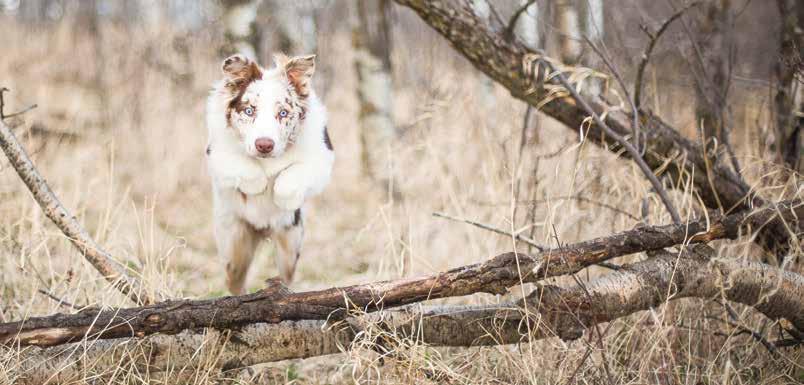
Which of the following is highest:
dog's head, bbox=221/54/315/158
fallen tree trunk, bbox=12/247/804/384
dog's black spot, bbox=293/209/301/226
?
dog's head, bbox=221/54/315/158

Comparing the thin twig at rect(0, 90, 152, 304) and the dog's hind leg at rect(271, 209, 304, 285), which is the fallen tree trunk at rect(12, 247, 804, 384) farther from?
the dog's hind leg at rect(271, 209, 304, 285)

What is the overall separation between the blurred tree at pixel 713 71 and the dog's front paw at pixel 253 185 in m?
2.46

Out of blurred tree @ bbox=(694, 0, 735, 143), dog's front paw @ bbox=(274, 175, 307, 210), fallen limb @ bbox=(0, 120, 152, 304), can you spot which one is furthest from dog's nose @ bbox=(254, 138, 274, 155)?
blurred tree @ bbox=(694, 0, 735, 143)

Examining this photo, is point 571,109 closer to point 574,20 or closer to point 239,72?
point 239,72

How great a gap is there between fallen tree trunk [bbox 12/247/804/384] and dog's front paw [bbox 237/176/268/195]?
0.53 meters

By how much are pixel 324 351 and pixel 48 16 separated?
1146 cm

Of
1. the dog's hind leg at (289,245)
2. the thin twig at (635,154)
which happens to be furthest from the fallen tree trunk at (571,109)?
the dog's hind leg at (289,245)

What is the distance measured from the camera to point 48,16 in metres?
12.0

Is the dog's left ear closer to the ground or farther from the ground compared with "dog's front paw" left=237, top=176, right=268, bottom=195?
farther from the ground

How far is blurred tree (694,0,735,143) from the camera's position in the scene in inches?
156

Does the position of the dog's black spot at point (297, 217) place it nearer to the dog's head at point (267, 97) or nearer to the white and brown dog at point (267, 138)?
the white and brown dog at point (267, 138)

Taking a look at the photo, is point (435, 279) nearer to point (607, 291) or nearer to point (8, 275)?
point (607, 291)

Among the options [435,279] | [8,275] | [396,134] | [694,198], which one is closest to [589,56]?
[694,198]

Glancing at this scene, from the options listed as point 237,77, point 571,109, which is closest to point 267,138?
point 237,77
